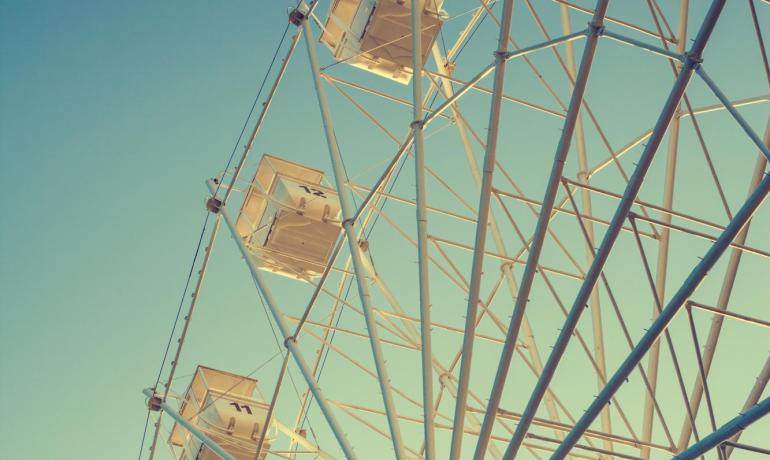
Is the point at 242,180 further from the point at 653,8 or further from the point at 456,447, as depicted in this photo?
the point at 456,447

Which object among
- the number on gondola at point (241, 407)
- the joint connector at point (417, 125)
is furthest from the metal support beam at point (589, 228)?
the number on gondola at point (241, 407)

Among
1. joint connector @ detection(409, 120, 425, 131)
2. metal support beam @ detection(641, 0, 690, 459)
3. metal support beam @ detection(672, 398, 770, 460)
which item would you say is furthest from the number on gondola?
metal support beam @ detection(672, 398, 770, 460)

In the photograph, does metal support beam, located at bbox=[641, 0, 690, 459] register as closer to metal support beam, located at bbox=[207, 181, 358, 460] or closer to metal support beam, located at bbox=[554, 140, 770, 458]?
metal support beam, located at bbox=[207, 181, 358, 460]

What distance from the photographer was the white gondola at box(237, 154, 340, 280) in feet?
65.7

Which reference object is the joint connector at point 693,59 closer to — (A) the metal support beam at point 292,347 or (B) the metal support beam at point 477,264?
(B) the metal support beam at point 477,264

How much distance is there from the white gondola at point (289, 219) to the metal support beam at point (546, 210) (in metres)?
9.06

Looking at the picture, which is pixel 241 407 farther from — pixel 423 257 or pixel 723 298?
pixel 723 298

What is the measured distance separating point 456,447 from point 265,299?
5799 mm

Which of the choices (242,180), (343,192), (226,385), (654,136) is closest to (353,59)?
(242,180)

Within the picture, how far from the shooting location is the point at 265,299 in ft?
55.8

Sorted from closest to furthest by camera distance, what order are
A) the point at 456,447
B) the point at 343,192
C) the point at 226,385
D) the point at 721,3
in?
1. the point at 721,3
2. the point at 456,447
3. the point at 343,192
4. the point at 226,385

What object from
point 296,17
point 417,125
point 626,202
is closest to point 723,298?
point 417,125

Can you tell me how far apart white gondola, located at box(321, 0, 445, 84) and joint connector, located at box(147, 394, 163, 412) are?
7457mm

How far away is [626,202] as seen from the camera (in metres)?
9.96
